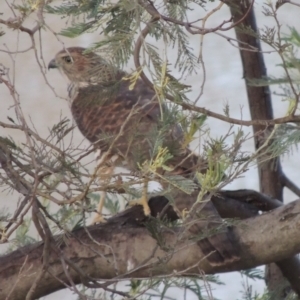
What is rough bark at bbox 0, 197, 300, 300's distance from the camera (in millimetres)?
1448

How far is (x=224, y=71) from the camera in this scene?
10.7ft

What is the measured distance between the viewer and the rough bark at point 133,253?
1.45 m

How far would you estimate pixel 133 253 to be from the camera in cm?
152

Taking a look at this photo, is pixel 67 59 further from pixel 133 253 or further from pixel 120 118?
pixel 133 253

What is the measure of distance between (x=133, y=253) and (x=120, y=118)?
2.09 feet

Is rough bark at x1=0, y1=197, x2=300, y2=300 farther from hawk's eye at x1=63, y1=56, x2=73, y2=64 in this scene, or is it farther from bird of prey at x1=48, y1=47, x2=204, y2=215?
hawk's eye at x1=63, y1=56, x2=73, y2=64

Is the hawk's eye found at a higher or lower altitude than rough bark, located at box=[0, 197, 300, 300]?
higher

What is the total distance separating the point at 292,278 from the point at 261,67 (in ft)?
2.07

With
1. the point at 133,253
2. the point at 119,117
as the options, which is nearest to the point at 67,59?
the point at 119,117

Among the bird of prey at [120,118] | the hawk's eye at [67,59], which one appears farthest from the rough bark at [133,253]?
the hawk's eye at [67,59]

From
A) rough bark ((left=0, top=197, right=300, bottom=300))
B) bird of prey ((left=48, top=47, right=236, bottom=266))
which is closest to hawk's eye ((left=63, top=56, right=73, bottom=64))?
bird of prey ((left=48, top=47, right=236, bottom=266))

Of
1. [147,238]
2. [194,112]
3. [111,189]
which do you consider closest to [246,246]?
[147,238]

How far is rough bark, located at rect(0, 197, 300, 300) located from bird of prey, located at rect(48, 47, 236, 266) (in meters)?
0.06

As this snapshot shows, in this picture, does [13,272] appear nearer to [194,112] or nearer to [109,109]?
[194,112]
